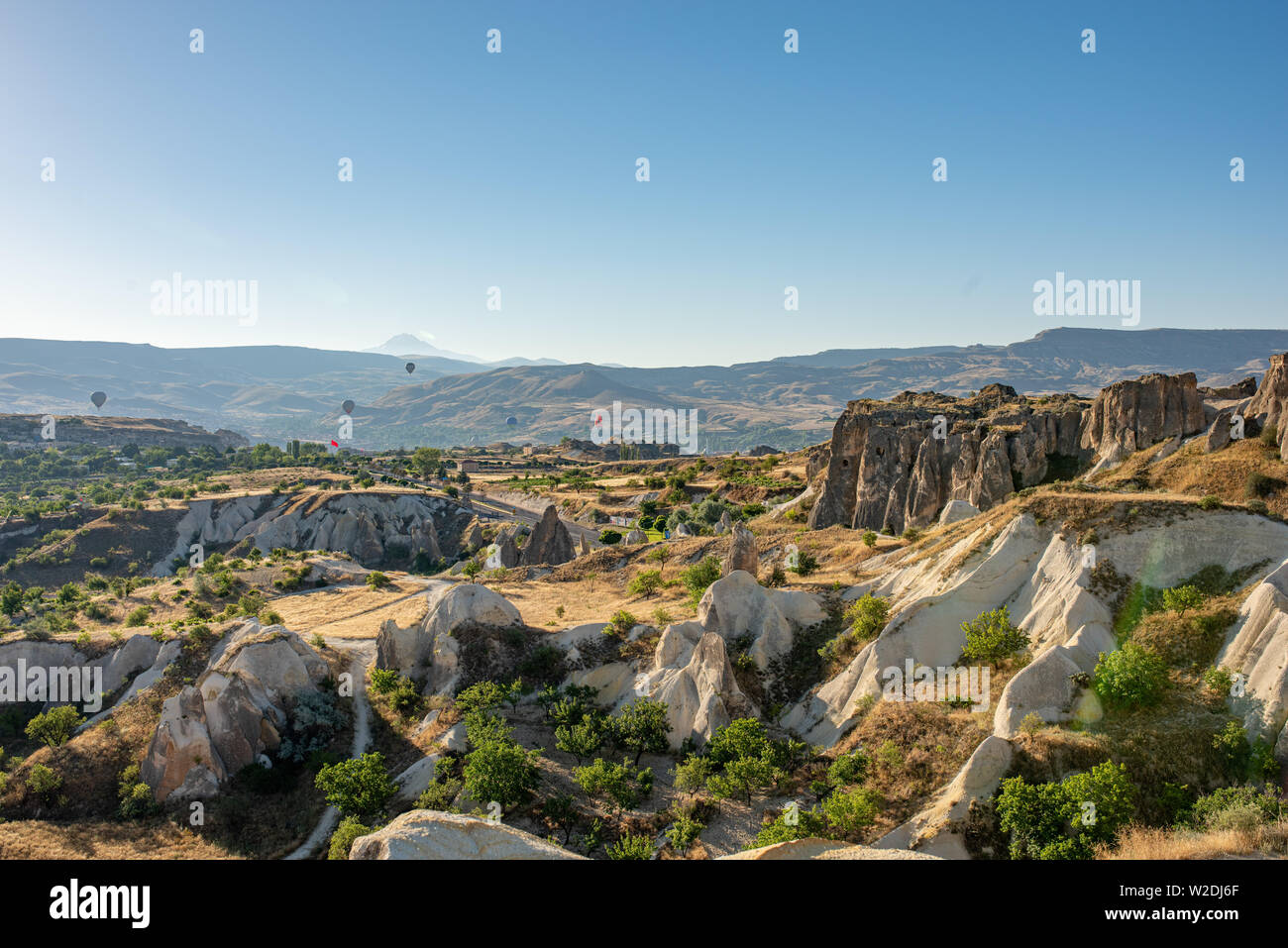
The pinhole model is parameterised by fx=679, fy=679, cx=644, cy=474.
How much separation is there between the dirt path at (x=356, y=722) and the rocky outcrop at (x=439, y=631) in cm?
186

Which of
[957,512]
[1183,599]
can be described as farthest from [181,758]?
[957,512]

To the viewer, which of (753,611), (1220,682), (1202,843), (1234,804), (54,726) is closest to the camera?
(1202,843)

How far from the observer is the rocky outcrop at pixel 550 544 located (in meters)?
68.2

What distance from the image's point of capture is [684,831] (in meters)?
23.4

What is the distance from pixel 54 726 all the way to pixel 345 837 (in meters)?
21.9

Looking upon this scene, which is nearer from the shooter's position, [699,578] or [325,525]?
[699,578]

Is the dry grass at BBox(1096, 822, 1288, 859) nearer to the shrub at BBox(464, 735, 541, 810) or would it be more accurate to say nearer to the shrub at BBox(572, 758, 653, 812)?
the shrub at BBox(572, 758, 653, 812)

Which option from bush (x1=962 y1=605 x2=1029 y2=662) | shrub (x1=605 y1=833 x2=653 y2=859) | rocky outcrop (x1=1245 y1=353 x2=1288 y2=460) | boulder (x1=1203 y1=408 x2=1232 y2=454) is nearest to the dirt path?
shrub (x1=605 y1=833 x2=653 y2=859)

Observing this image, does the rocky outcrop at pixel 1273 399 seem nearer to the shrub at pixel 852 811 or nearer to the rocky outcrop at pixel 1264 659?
the rocky outcrop at pixel 1264 659

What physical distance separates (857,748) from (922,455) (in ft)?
117

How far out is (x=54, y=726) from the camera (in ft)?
111

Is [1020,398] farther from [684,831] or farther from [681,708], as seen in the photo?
[684,831]

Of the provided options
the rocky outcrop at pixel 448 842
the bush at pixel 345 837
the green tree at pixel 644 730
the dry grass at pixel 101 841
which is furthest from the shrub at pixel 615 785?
the dry grass at pixel 101 841

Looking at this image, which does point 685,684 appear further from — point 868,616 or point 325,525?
point 325,525
